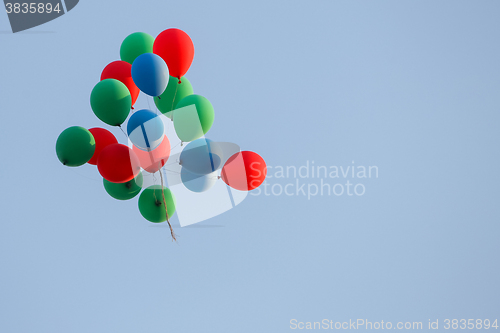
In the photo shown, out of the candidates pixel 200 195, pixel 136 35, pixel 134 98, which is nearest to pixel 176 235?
pixel 200 195

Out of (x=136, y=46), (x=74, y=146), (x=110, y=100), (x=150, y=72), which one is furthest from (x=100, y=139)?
(x=136, y=46)

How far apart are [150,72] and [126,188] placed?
1147mm

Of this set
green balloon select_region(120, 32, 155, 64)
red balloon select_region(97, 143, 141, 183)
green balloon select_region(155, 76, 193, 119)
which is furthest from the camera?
green balloon select_region(120, 32, 155, 64)

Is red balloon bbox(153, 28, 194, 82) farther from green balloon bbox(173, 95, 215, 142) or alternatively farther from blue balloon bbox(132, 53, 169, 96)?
green balloon bbox(173, 95, 215, 142)

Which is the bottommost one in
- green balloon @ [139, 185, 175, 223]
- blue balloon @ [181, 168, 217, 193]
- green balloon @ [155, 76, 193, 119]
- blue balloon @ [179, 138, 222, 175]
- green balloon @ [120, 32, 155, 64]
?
green balloon @ [139, 185, 175, 223]

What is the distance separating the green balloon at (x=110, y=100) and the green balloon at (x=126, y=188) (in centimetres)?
60

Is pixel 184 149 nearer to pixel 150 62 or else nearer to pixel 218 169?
pixel 218 169

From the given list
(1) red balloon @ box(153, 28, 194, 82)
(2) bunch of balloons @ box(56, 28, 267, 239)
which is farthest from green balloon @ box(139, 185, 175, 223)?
(1) red balloon @ box(153, 28, 194, 82)

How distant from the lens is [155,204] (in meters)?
4.25

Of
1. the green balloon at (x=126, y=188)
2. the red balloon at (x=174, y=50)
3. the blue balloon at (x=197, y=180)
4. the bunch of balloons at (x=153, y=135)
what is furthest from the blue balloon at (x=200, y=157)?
the red balloon at (x=174, y=50)

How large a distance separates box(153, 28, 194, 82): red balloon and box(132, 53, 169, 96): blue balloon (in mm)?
295

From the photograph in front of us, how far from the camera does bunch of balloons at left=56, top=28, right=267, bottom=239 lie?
3.89 metres

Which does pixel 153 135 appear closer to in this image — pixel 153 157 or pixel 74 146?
pixel 153 157

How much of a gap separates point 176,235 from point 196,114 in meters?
1.25
